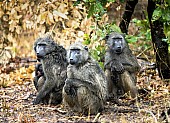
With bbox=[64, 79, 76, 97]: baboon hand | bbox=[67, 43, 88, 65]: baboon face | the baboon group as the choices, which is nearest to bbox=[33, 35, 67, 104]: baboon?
the baboon group

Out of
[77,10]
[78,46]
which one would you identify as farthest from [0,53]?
[78,46]

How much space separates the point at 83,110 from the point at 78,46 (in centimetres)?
92

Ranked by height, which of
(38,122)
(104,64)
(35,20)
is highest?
(35,20)

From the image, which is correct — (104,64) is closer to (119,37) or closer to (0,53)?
(119,37)

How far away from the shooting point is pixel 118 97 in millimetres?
8508

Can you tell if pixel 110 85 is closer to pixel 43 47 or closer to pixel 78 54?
pixel 43 47

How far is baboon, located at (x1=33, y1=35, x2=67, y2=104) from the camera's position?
A: 26.5 ft

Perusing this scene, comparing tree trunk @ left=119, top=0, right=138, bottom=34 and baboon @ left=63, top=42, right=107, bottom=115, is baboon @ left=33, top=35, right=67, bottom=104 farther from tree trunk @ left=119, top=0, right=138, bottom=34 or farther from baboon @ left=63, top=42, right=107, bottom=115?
tree trunk @ left=119, top=0, right=138, bottom=34

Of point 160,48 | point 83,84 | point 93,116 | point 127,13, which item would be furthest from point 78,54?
point 127,13

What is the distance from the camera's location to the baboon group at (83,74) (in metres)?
7.07

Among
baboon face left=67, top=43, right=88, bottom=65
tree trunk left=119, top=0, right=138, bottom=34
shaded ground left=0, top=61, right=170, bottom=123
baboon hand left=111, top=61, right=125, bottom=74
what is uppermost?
tree trunk left=119, top=0, right=138, bottom=34

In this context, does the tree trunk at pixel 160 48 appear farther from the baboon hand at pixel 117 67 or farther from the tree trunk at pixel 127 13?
the baboon hand at pixel 117 67

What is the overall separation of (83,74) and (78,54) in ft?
0.98

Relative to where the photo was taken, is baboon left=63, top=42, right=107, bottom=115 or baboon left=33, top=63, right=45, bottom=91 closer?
baboon left=63, top=42, right=107, bottom=115
